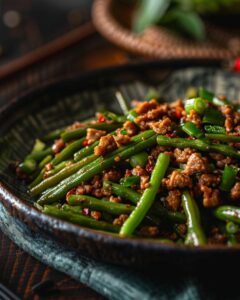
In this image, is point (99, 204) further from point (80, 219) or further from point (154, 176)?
point (154, 176)

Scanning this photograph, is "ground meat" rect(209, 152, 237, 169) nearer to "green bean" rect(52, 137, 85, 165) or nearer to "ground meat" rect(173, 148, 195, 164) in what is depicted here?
"ground meat" rect(173, 148, 195, 164)

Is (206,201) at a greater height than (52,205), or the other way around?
(52,205)

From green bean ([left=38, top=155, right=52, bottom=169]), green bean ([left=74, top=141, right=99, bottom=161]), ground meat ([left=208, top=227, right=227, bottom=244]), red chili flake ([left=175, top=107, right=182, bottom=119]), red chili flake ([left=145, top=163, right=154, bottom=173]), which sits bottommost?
ground meat ([left=208, top=227, right=227, bottom=244])

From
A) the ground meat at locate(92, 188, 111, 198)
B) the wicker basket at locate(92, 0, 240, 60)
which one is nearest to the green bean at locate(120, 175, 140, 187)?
the ground meat at locate(92, 188, 111, 198)

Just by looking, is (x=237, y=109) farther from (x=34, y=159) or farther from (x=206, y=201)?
(x=34, y=159)

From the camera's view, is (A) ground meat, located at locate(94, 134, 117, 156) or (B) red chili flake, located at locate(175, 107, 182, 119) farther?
(B) red chili flake, located at locate(175, 107, 182, 119)

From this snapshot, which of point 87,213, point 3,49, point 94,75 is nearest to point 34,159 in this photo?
point 87,213

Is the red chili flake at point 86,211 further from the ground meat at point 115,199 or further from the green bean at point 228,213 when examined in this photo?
the green bean at point 228,213
